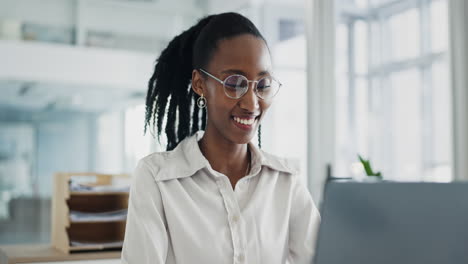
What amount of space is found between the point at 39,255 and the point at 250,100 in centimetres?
115

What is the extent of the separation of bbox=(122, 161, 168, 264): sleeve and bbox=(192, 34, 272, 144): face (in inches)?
7.3

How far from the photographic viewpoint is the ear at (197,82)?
1.21 metres

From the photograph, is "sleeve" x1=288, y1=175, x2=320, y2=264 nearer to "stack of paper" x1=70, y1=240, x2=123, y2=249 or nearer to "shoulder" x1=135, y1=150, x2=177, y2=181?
"shoulder" x1=135, y1=150, x2=177, y2=181

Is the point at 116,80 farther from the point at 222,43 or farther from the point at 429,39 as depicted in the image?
the point at 429,39

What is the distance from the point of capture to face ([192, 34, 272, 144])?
109 centimetres

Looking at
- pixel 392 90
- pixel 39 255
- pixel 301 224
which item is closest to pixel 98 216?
pixel 39 255

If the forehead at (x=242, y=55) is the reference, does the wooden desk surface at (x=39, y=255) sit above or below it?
below

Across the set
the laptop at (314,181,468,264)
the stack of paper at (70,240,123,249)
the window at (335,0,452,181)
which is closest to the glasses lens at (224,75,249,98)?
the laptop at (314,181,468,264)

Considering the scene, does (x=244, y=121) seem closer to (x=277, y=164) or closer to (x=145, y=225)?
(x=277, y=164)

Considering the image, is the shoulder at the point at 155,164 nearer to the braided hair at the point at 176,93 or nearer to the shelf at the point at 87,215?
the braided hair at the point at 176,93

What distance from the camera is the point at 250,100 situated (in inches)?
42.5

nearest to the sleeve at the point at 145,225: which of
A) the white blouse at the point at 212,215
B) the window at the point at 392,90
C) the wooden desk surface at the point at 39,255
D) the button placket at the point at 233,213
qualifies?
the white blouse at the point at 212,215

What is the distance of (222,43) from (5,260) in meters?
1.18

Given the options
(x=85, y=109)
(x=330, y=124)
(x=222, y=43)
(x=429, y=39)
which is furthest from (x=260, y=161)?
(x=429, y=39)
